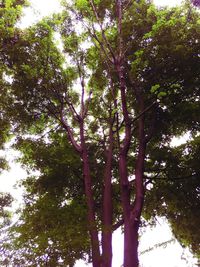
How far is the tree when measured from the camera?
9797 millimetres

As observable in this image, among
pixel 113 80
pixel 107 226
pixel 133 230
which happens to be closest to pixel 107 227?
pixel 107 226

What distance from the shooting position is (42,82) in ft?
39.7

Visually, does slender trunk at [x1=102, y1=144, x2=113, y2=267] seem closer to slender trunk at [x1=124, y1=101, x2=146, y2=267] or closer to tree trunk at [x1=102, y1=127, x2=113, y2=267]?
tree trunk at [x1=102, y1=127, x2=113, y2=267]

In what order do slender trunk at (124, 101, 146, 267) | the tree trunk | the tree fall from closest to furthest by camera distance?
slender trunk at (124, 101, 146, 267) < the tree trunk < the tree

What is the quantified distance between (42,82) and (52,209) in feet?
17.1

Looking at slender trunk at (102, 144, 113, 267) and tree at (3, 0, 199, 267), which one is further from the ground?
tree at (3, 0, 199, 267)

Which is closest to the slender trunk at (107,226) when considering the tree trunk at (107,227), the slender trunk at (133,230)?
the tree trunk at (107,227)

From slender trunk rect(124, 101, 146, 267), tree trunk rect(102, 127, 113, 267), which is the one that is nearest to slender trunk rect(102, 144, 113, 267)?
tree trunk rect(102, 127, 113, 267)

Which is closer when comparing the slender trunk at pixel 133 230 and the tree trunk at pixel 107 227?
the slender trunk at pixel 133 230

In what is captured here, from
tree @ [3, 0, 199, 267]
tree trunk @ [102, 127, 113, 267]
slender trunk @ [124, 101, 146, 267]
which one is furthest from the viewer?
tree @ [3, 0, 199, 267]

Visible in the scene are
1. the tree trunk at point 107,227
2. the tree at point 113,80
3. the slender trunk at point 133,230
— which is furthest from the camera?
the tree at point 113,80

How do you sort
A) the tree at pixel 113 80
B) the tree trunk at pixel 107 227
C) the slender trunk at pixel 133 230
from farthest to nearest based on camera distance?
the tree at pixel 113 80 → the tree trunk at pixel 107 227 → the slender trunk at pixel 133 230

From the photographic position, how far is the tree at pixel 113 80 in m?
9.80

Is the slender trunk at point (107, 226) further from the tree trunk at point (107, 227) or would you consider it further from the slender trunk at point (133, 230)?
the slender trunk at point (133, 230)
